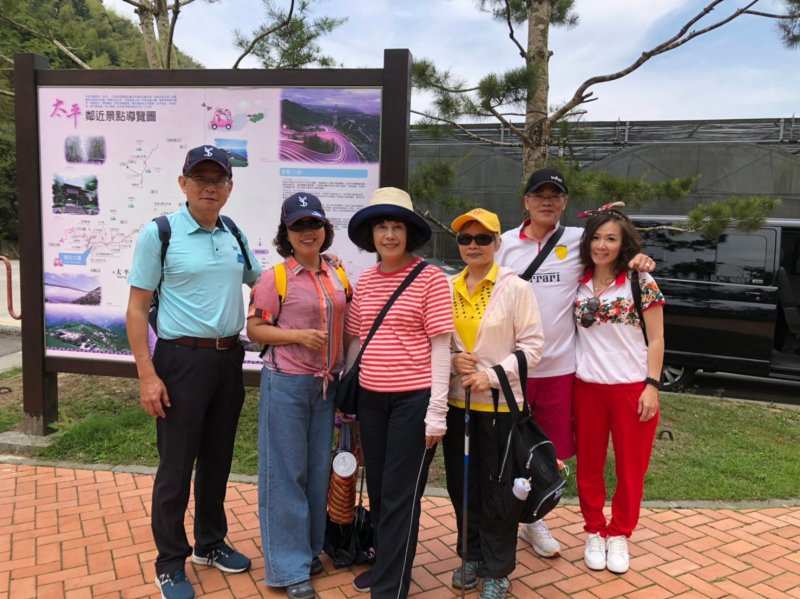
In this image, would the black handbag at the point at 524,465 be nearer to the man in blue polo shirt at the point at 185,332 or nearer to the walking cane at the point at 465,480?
the walking cane at the point at 465,480

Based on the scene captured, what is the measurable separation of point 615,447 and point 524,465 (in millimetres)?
728

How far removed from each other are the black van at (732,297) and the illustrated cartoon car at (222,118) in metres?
4.05

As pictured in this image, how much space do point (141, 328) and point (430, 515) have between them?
1.96m

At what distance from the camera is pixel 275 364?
2619 millimetres

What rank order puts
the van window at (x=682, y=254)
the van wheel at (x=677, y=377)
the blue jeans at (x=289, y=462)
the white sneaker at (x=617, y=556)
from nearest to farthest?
1. the blue jeans at (x=289, y=462)
2. the white sneaker at (x=617, y=556)
3. the van window at (x=682, y=254)
4. the van wheel at (x=677, y=377)

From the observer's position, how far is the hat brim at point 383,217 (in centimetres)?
241

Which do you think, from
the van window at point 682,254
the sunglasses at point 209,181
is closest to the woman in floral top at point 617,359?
the sunglasses at point 209,181

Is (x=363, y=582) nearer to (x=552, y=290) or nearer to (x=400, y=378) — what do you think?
(x=400, y=378)

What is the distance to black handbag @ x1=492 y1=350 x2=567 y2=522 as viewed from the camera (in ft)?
7.98

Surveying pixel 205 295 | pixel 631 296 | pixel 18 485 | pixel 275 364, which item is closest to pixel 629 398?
pixel 631 296

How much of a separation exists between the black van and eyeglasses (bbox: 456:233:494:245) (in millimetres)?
4059

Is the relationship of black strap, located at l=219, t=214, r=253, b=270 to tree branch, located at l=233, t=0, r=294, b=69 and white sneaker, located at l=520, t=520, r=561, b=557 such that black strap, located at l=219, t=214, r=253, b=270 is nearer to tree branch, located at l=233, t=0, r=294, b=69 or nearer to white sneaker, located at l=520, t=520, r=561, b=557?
white sneaker, located at l=520, t=520, r=561, b=557

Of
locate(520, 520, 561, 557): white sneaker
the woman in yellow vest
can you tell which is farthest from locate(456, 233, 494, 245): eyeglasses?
locate(520, 520, 561, 557): white sneaker

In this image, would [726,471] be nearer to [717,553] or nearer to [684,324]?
[717,553]
